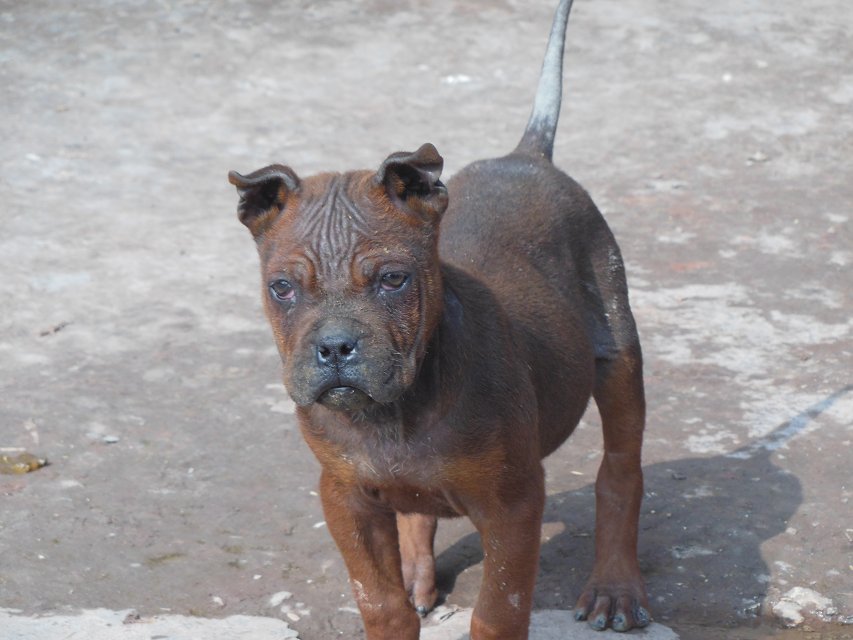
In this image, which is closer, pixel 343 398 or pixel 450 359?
pixel 343 398

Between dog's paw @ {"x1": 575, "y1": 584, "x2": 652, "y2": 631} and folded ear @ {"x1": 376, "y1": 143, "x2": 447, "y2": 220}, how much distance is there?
200cm

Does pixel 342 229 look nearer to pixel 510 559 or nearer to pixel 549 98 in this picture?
pixel 510 559

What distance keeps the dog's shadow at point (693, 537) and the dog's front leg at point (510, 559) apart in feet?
3.26

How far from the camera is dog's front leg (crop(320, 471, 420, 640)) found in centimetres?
473

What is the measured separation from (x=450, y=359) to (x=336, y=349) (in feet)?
1.91

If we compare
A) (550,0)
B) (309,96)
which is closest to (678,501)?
(309,96)

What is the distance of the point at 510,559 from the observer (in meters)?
4.64

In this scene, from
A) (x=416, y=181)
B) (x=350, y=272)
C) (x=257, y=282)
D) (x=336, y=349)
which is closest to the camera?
(x=336, y=349)

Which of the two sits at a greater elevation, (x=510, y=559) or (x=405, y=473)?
(x=405, y=473)

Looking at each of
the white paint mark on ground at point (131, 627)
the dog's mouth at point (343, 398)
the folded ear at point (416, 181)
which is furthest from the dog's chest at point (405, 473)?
the white paint mark on ground at point (131, 627)

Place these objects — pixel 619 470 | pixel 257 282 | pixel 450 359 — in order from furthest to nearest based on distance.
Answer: pixel 257 282, pixel 619 470, pixel 450 359

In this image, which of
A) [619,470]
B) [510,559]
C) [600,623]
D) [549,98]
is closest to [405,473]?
[510,559]

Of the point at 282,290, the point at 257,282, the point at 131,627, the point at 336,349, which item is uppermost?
the point at 282,290

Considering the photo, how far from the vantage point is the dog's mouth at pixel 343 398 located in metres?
4.09
